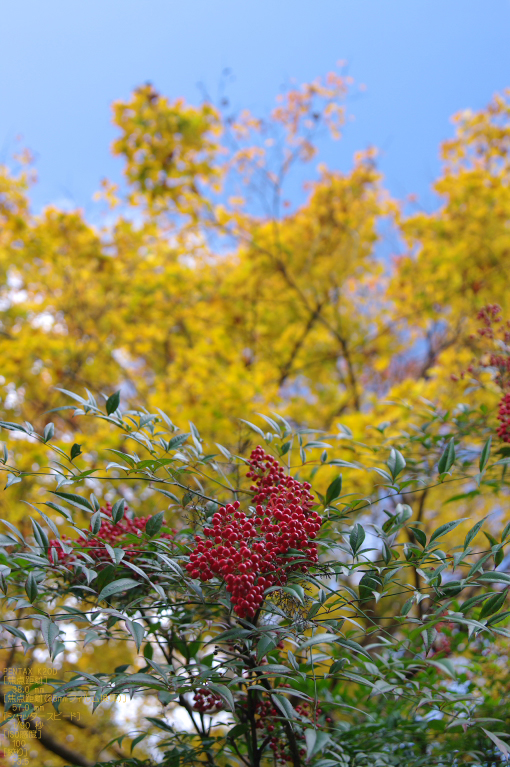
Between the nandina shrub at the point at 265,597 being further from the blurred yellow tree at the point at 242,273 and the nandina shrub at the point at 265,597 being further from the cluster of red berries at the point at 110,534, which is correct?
the blurred yellow tree at the point at 242,273

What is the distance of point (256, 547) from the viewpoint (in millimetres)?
1059

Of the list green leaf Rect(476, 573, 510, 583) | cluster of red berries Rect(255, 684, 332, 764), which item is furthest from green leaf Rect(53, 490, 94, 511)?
green leaf Rect(476, 573, 510, 583)

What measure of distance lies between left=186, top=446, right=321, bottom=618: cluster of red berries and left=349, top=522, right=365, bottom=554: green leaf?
3.1 inches

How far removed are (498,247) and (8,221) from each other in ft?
14.9

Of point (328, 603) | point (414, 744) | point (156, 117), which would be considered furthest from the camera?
point (156, 117)

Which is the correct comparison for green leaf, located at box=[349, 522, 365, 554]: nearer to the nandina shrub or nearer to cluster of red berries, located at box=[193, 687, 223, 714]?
the nandina shrub

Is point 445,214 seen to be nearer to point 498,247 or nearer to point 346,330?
point 498,247

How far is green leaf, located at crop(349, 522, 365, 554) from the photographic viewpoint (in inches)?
41.5

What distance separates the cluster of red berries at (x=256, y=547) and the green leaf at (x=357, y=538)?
0.08 metres

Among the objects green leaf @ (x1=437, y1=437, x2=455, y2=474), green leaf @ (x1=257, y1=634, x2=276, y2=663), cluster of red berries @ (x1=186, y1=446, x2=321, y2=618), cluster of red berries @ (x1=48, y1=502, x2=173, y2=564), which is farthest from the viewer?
cluster of red berries @ (x1=48, y1=502, x2=173, y2=564)

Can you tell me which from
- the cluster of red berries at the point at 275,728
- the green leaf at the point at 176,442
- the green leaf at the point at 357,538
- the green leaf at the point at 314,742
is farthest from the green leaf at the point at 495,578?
the green leaf at the point at 176,442

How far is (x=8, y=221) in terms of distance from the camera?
16.4ft

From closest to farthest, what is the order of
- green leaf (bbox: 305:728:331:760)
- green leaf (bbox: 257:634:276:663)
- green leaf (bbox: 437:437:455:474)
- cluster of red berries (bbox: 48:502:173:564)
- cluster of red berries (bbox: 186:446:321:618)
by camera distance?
green leaf (bbox: 305:728:331:760), green leaf (bbox: 257:634:276:663), cluster of red berries (bbox: 186:446:321:618), green leaf (bbox: 437:437:455:474), cluster of red berries (bbox: 48:502:173:564)

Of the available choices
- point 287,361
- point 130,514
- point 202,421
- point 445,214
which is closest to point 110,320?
point 287,361
